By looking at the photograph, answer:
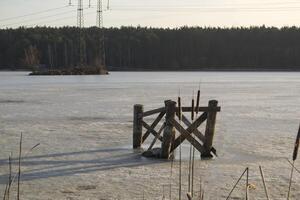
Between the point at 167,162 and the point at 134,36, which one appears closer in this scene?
the point at 167,162

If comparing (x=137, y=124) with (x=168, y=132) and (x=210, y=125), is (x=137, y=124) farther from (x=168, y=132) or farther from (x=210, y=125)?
(x=210, y=125)

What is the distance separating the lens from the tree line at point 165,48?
4719 inches

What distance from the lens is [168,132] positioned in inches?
373

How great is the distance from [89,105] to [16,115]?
4356mm

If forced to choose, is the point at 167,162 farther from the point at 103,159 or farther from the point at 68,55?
the point at 68,55

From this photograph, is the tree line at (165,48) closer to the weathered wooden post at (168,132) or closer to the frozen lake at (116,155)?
the frozen lake at (116,155)

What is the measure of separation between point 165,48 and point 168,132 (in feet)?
383

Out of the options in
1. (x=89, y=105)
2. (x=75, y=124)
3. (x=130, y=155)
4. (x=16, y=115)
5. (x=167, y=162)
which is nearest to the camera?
(x=167, y=162)

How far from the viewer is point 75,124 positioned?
14484mm

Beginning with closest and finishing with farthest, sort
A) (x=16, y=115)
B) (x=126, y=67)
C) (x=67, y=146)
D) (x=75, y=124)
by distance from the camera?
(x=67, y=146) < (x=75, y=124) < (x=16, y=115) < (x=126, y=67)

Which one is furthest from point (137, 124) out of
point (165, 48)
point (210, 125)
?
point (165, 48)

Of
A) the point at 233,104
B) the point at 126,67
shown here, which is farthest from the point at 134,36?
the point at 233,104

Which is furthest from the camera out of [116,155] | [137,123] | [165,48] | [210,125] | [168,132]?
[165,48]

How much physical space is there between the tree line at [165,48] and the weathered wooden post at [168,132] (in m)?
107
